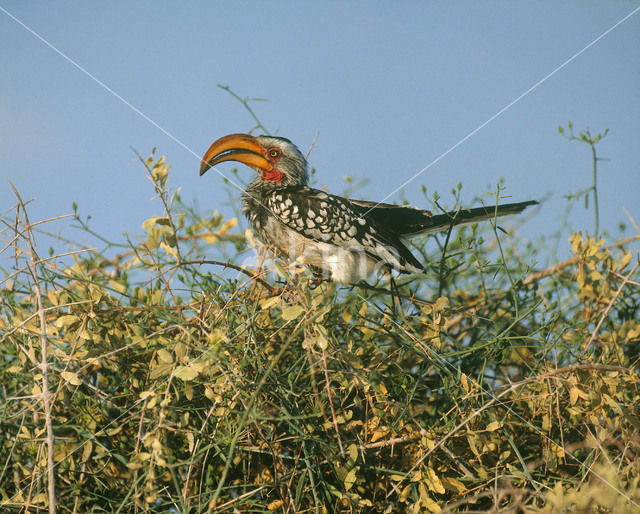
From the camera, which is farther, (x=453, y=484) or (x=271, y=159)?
(x=271, y=159)

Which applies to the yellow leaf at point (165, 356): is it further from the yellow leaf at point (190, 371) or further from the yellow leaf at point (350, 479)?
the yellow leaf at point (350, 479)

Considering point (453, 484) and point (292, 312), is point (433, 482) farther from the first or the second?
point (292, 312)

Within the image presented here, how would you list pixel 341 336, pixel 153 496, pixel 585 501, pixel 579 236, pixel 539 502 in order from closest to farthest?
pixel 585 501 → pixel 153 496 → pixel 539 502 → pixel 341 336 → pixel 579 236

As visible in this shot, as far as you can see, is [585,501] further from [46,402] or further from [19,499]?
[19,499]

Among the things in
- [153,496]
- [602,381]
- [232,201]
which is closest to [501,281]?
[602,381]

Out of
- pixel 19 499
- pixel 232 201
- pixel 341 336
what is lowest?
pixel 19 499

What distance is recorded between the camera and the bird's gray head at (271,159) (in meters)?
2.39

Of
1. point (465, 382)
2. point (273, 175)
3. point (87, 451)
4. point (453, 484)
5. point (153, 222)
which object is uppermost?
point (273, 175)

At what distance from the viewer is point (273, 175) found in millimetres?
2527

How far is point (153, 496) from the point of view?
89 centimetres

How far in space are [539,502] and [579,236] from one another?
0.77 metres

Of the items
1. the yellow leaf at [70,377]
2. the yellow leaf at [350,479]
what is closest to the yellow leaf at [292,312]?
the yellow leaf at [350,479]

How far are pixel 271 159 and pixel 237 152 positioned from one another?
20 cm

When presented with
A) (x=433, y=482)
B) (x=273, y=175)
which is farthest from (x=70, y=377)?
(x=273, y=175)
